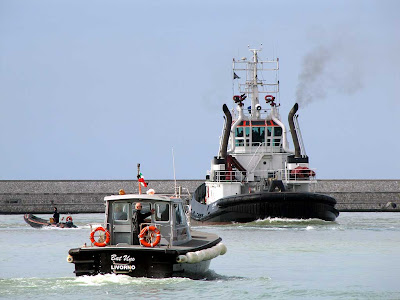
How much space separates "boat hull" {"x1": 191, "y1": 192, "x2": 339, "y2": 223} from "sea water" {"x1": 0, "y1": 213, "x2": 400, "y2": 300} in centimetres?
67

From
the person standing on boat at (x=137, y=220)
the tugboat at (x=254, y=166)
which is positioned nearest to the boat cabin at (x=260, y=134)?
the tugboat at (x=254, y=166)

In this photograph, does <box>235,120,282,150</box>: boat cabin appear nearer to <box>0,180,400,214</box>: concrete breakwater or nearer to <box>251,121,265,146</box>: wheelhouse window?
<box>251,121,265,146</box>: wheelhouse window

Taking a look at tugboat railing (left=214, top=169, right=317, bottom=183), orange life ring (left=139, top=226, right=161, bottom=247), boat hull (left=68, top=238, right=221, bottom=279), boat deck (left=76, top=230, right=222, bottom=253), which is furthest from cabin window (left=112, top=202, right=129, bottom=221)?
tugboat railing (left=214, top=169, right=317, bottom=183)

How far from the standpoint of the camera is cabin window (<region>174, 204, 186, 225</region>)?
80.5 ft

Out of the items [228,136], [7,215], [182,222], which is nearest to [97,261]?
[182,222]

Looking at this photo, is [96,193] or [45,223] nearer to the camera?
[45,223]

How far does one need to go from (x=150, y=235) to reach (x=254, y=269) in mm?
6357

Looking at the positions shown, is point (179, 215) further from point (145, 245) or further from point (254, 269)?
point (254, 269)

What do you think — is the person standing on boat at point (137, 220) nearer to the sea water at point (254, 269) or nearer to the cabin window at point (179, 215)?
the cabin window at point (179, 215)

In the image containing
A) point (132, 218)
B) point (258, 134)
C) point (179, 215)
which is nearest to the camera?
point (132, 218)

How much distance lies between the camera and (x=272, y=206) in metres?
46.0

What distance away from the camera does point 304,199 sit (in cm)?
4603

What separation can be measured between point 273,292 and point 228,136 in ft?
93.8

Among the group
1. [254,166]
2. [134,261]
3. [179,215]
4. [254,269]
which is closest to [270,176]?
[254,166]
